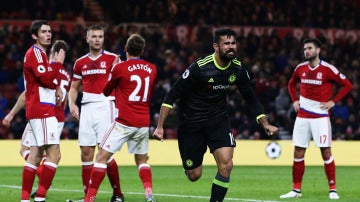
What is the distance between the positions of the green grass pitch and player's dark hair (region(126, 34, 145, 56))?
7.58 ft

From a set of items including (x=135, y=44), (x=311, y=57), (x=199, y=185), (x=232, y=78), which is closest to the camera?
(x=232, y=78)

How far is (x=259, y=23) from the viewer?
3077 cm

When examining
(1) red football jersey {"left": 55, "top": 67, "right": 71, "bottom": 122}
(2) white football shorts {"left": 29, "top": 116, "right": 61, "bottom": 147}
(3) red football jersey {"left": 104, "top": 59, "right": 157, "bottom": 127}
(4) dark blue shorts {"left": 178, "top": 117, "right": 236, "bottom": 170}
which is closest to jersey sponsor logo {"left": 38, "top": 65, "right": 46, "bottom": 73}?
(2) white football shorts {"left": 29, "top": 116, "right": 61, "bottom": 147}

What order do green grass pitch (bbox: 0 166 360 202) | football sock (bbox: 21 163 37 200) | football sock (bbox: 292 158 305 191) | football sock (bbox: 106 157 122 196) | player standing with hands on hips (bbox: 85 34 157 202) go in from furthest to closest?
football sock (bbox: 292 158 305 191) → green grass pitch (bbox: 0 166 360 202) → football sock (bbox: 106 157 122 196) → player standing with hands on hips (bbox: 85 34 157 202) → football sock (bbox: 21 163 37 200)

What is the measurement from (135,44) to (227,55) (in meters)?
1.45

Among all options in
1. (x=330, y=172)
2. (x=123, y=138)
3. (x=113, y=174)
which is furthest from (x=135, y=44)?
(x=330, y=172)

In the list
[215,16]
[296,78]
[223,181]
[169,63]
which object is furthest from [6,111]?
[223,181]

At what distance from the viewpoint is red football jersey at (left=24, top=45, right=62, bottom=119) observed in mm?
11344

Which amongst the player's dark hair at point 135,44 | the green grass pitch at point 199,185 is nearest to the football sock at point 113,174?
the green grass pitch at point 199,185

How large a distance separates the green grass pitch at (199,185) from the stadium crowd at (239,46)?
352 centimetres

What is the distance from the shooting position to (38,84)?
1149 cm

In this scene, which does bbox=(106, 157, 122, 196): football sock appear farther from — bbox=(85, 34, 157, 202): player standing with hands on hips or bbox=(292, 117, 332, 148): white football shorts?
bbox=(292, 117, 332, 148): white football shorts

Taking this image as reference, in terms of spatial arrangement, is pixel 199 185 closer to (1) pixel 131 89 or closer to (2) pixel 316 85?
(2) pixel 316 85

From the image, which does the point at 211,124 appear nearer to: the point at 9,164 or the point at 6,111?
the point at 9,164
